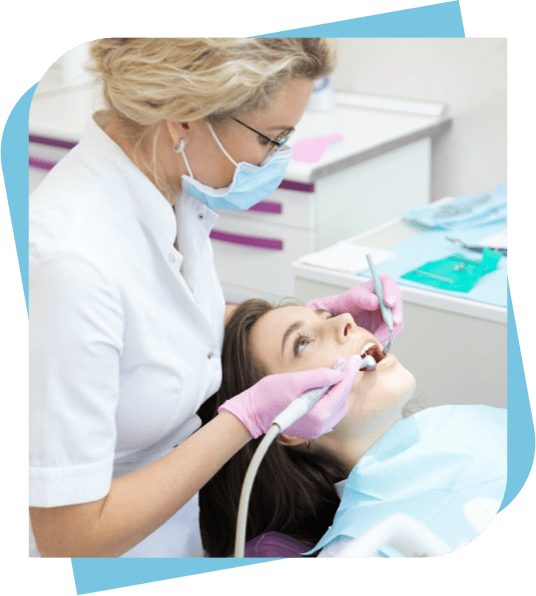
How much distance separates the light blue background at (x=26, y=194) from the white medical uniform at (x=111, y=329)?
0.04 m

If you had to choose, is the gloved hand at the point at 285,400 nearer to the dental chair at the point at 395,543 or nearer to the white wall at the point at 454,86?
the dental chair at the point at 395,543

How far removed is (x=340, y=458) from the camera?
116 centimetres

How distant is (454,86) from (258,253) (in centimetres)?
48

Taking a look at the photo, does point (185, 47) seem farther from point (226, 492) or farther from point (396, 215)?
point (226, 492)

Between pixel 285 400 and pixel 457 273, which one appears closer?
pixel 285 400

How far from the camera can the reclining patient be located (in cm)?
111

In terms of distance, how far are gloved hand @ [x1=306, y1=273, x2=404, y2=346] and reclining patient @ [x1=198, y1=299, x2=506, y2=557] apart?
5 centimetres

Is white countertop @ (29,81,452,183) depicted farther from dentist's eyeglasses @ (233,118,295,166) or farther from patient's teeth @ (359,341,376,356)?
patient's teeth @ (359,341,376,356)

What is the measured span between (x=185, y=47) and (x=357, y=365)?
0.51 m

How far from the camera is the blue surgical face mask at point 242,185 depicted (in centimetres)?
102

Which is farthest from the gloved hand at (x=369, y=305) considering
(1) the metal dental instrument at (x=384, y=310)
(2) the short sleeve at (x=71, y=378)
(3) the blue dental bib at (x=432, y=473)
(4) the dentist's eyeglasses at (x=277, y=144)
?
(2) the short sleeve at (x=71, y=378)

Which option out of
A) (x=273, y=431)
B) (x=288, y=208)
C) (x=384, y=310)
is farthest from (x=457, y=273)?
(x=273, y=431)

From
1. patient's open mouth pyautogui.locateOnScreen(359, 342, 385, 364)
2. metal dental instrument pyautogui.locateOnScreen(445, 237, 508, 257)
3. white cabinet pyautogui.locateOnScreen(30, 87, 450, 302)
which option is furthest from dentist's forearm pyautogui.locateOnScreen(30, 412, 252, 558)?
metal dental instrument pyautogui.locateOnScreen(445, 237, 508, 257)

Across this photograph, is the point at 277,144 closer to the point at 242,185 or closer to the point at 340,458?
the point at 242,185
